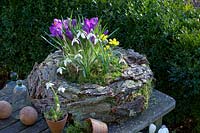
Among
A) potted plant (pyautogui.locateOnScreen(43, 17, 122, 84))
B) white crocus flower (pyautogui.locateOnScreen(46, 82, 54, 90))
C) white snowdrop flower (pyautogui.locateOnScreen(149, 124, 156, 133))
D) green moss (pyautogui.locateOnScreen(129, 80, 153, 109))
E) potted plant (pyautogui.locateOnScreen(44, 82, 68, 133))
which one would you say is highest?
potted plant (pyautogui.locateOnScreen(43, 17, 122, 84))

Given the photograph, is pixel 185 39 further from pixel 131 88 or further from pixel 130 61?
pixel 131 88

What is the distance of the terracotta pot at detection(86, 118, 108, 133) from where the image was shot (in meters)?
2.42

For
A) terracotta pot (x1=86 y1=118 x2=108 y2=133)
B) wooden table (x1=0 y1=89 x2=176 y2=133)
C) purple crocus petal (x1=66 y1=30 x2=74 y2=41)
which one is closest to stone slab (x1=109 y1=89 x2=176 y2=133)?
wooden table (x1=0 y1=89 x2=176 y2=133)

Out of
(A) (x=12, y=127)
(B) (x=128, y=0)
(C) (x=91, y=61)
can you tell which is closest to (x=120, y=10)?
(B) (x=128, y=0)

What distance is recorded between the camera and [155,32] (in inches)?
123

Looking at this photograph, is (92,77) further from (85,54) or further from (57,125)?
(57,125)

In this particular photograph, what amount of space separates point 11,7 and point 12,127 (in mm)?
1442

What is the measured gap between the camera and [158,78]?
10.4 feet

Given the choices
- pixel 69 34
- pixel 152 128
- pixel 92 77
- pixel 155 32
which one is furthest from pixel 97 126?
pixel 155 32

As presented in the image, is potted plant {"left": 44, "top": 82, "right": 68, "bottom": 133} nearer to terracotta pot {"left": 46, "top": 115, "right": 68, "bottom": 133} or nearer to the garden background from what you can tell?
terracotta pot {"left": 46, "top": 115, "right": 68, "bottom": 133}

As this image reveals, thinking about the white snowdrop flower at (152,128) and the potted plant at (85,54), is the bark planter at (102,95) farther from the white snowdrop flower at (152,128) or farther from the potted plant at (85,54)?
the white snowdrop flower at (152,128)

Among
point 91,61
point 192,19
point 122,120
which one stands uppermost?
point 192,19

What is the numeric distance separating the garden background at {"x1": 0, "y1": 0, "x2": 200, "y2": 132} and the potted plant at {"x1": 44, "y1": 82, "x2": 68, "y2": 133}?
0.88m

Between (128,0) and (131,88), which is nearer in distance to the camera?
(131,88)
